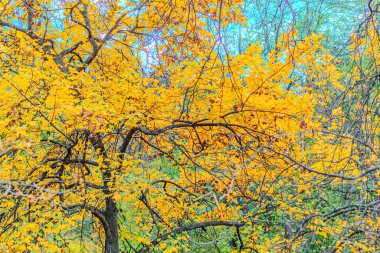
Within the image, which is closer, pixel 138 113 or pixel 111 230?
pixel 138 113

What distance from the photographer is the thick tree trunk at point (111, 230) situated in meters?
5.32

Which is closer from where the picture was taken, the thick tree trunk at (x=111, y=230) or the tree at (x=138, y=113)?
the tree at (x=138, y=113)

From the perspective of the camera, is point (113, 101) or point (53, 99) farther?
point (113, 101)

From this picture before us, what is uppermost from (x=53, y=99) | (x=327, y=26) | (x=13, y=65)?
(x=327, y=26)

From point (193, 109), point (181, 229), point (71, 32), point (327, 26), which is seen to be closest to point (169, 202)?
point (181, 229)

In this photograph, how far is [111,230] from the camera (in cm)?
538

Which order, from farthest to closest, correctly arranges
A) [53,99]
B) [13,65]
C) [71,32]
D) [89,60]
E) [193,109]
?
[71,32]
[89,60]
[193,109]
[13,65]
[53,99]

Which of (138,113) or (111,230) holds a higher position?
(138,113)

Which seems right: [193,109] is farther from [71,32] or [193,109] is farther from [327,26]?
[327,26]

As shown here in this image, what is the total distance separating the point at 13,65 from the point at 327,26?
9.93 metres

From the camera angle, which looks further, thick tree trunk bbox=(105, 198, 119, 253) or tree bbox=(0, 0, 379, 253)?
thick tree trunk bbox=(105, 198, 119, 253)

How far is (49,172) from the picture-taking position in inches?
187

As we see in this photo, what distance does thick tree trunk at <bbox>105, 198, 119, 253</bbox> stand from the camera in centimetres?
532

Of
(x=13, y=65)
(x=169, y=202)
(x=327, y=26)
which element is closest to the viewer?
(x=13, y=65)
